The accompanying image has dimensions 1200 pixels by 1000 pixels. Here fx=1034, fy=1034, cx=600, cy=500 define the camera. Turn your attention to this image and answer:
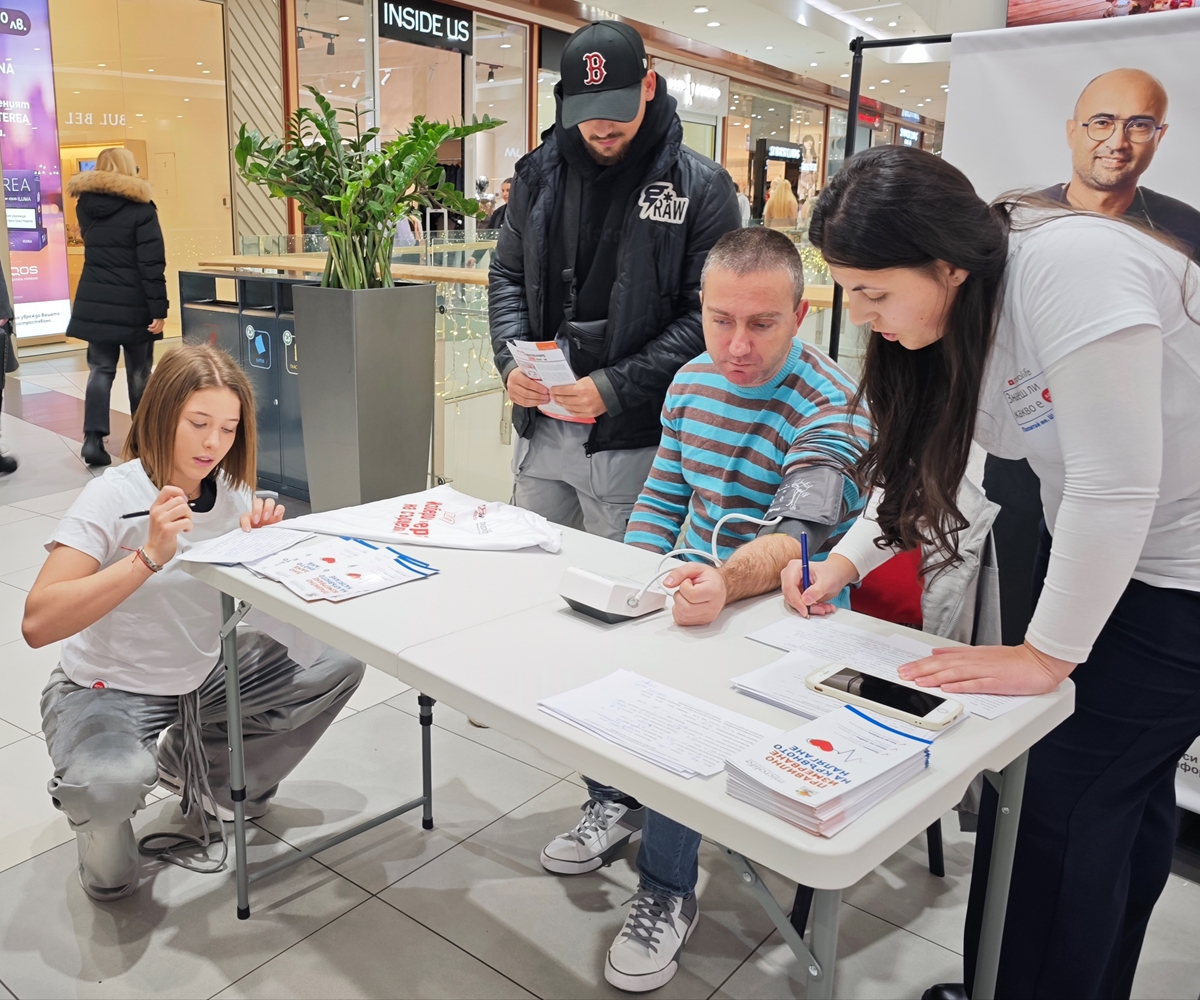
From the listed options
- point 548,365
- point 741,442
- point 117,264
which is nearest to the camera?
point 741,442

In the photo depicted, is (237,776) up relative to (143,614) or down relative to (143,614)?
down

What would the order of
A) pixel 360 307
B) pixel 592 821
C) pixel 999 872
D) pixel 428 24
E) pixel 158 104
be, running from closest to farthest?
pixel 999 872, pixel 592 821, pixel 360 307, pixel 158 104, pixel 428 24

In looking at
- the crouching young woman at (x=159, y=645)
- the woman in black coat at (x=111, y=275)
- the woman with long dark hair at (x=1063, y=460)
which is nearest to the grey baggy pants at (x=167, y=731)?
the crouching young woman at (x=159, y=645)

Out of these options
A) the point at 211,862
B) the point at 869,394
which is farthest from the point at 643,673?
the point at 211,862

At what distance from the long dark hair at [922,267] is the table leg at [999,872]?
0.32 m

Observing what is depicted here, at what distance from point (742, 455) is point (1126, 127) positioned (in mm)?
1303

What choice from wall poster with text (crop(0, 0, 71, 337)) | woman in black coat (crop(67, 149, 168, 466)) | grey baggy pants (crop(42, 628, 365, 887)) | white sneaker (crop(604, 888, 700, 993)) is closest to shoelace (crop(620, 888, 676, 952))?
white sneaker (crop(604, 888, 700, 993))

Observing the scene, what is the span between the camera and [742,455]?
78.3 inches

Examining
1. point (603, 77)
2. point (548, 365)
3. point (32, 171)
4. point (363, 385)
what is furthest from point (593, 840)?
point (32, 171)

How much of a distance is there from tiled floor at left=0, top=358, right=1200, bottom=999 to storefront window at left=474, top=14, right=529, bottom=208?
32.8 feet

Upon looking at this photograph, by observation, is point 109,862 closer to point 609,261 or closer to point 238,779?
point 238,779

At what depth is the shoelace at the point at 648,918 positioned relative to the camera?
6.11ft

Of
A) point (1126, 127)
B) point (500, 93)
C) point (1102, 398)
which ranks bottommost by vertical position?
point (1102, 398)

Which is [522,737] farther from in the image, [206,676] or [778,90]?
[778,90]
